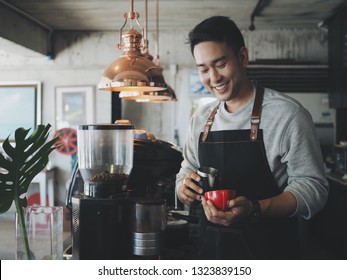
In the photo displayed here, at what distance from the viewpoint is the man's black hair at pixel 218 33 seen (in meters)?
1.65

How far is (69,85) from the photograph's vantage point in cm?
638

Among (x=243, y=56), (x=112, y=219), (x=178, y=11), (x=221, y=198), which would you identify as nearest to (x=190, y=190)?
(x=221, y=198)

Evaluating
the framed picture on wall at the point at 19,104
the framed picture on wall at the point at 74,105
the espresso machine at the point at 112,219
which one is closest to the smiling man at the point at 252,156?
the espresso machine at the point at 112,219

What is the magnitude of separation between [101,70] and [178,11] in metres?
1.78

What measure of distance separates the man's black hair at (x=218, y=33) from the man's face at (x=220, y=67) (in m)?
0.02

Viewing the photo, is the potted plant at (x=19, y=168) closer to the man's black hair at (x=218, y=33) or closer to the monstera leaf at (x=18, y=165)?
the monstera leaf at (x=18, y=165)

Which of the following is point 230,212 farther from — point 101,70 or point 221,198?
point 101,70

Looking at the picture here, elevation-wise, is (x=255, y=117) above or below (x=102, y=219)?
above

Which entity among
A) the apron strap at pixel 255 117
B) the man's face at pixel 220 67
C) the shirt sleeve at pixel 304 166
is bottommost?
the shirt sleeve at pixel 304 166

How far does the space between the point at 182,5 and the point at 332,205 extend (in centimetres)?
290

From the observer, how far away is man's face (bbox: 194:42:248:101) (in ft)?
5.42

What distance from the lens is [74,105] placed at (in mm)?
6375
